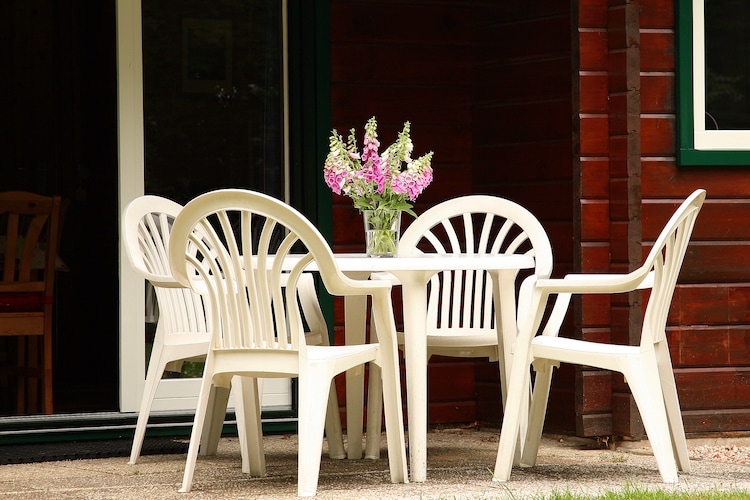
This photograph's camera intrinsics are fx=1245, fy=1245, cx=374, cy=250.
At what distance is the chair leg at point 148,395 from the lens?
4527mm

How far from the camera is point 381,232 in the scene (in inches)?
167

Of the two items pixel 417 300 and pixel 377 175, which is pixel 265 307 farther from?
pixel 377 175

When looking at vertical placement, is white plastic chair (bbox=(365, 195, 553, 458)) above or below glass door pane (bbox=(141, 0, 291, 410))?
below

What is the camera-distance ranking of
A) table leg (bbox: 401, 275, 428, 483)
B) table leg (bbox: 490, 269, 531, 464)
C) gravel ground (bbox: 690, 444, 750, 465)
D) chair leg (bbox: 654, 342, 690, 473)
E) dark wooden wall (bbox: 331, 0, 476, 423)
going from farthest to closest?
dark wooden wall (bbox: 331, 0, 476, 423)
gravel ground (bbox: 690, 444, 750, 465)
table leg (bbox: 490, 269, 531, 464)
chair leg (bbox: 654, 342, 690, 473)
table leg (bbox: 401, 275, 428, 483)

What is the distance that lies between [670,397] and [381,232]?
1116 mm

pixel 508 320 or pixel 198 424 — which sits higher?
pixel 508 320

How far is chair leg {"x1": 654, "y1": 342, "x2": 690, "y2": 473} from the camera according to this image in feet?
13.6

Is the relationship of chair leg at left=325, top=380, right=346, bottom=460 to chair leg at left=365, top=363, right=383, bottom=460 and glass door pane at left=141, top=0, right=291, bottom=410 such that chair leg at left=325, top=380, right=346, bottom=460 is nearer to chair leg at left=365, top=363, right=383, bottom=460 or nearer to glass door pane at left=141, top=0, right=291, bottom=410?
chair leg at left=365, top=363, right=383, bottom=460

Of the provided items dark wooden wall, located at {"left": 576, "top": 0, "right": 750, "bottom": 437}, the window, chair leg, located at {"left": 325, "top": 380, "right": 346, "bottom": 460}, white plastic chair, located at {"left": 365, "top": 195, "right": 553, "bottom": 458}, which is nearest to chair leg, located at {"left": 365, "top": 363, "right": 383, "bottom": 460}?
white plastic chair, located at {"left": 365, "top": 195, "right": 553, "bottom": 458}

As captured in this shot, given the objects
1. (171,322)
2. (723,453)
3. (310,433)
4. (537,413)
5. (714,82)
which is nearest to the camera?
(310,433)

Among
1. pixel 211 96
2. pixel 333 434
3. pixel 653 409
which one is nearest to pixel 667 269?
pixel 653 409

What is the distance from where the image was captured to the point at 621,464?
4.54 meters

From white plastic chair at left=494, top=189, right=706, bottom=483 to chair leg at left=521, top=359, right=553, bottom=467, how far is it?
0.08m

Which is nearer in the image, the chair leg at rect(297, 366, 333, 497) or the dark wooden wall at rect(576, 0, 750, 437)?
the chair leg at rect(297, 366, 333, 497)
